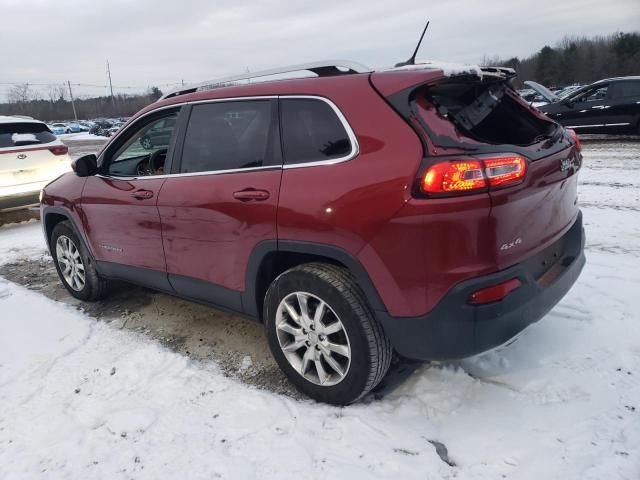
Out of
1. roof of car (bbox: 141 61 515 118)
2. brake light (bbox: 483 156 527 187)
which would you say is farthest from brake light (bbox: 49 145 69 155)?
brake light (bbox: 483 156 527 187)

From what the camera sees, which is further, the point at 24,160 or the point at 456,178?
the point at 24,160

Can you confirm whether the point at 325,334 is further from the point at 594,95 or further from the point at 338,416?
the point at 594,95

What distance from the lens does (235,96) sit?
10.0 feet

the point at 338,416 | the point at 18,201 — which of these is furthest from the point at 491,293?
the point at 18,201

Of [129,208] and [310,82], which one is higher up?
[310,82]

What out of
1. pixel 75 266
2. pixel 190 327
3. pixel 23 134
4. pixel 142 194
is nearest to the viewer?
pixel 142 194

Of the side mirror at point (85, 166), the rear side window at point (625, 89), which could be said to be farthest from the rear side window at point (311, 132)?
the rear side window at point (625, 89)

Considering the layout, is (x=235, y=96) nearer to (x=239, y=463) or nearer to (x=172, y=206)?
(x=172, y=206)

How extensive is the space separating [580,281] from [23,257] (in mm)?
6166

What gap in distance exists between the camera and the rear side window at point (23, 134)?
7461 millimetres

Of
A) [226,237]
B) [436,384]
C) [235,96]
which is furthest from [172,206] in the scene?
[436,384]

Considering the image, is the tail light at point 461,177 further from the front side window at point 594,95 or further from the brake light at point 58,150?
the front side window at point 594,95

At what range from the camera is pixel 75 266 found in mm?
4473

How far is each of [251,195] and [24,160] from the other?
645 centimetres
